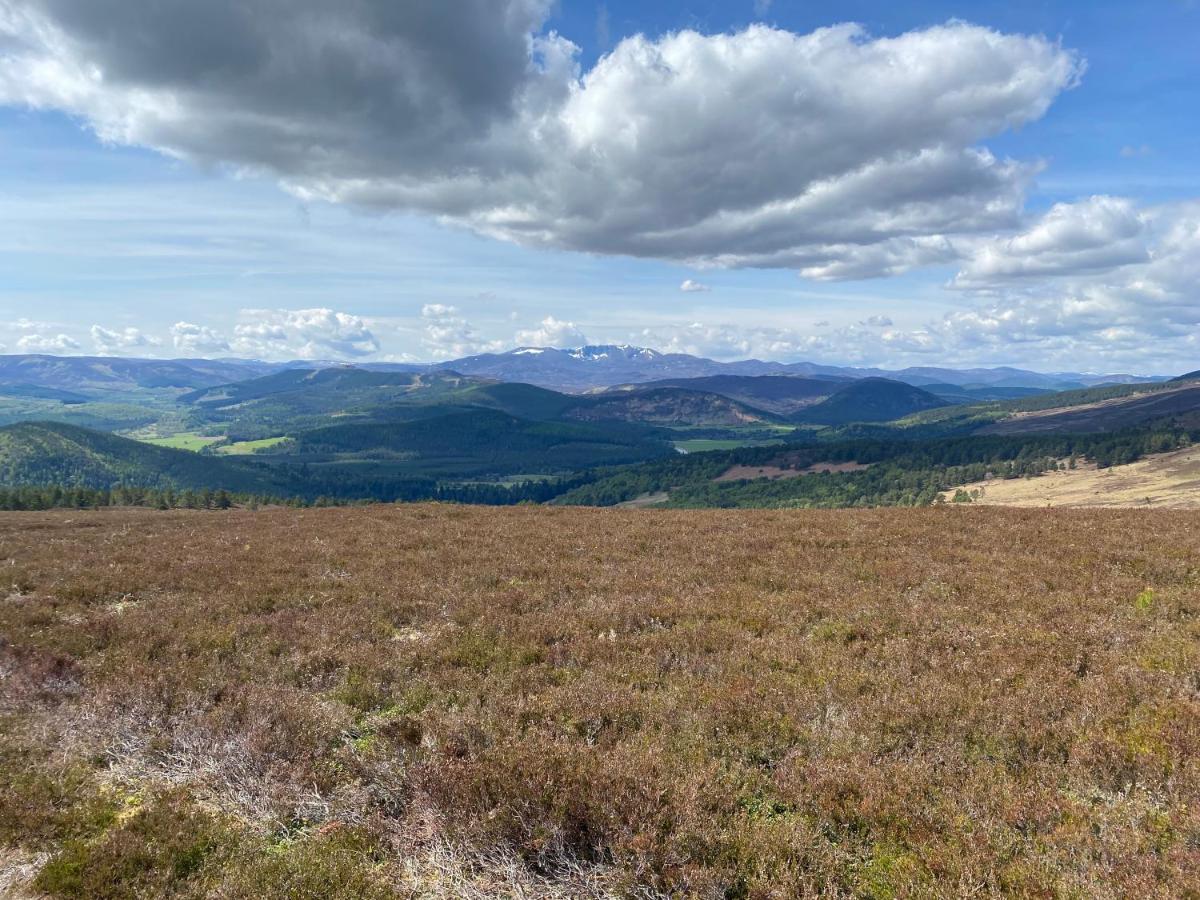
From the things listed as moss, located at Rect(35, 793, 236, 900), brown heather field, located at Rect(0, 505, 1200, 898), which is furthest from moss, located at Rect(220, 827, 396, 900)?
moss, located at Rect(35, 793, 236, 900)

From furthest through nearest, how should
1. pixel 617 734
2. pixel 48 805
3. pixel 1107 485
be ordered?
pixel 1107 485, pixel 617 734, pixel 48 805

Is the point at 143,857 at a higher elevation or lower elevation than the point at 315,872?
lower

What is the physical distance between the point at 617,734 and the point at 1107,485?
551ft

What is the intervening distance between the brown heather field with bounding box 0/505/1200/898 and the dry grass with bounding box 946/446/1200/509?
106 metres

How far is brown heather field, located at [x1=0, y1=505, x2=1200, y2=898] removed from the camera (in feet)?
18.6

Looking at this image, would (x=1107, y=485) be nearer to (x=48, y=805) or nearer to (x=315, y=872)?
(x=315, y=872)

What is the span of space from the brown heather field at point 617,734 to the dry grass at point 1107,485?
105841mm

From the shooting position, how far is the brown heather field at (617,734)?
567 centimetres

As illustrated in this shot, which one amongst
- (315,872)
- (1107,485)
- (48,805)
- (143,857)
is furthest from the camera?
(1107,485)

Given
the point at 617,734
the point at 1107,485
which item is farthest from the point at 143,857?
the point at 1107,485

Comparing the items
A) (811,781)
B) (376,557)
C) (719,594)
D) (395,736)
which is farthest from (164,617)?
(811,781)

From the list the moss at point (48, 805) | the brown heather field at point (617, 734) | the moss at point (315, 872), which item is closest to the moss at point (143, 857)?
the brown heather field at point (617, 734)

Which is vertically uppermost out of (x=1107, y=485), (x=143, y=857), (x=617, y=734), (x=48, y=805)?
(x=617, y=734)

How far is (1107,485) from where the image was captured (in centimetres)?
13162
